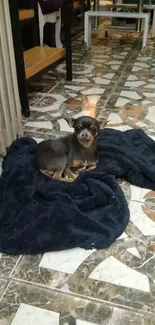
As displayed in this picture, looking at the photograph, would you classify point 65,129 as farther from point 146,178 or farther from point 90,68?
point 90,68

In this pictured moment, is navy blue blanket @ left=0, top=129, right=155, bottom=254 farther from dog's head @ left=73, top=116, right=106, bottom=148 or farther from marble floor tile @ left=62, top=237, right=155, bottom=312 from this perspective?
dog's head @ left=73, top=116, right=106, bottom=148

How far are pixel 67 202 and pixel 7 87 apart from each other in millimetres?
709

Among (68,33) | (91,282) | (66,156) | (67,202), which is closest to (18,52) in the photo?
(68,33)

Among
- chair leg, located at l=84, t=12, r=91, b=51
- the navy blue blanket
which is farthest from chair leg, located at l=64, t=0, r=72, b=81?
the navy blue blanket

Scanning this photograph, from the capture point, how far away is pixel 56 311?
99cm

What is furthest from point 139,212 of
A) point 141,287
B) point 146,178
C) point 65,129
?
point 65,129

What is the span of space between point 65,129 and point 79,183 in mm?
659

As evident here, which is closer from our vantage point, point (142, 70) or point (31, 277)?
point (31, 277)

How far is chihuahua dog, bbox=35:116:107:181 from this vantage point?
1471 mm

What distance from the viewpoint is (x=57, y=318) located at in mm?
971

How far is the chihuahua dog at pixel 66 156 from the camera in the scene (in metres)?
1.47

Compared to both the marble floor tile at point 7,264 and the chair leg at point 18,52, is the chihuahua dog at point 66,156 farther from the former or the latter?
the chair leg at point 18,52

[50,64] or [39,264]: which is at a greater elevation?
[50,64]

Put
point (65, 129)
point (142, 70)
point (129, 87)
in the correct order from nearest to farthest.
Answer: point (65, 129)
point (129, 87)
point (142, 70)
